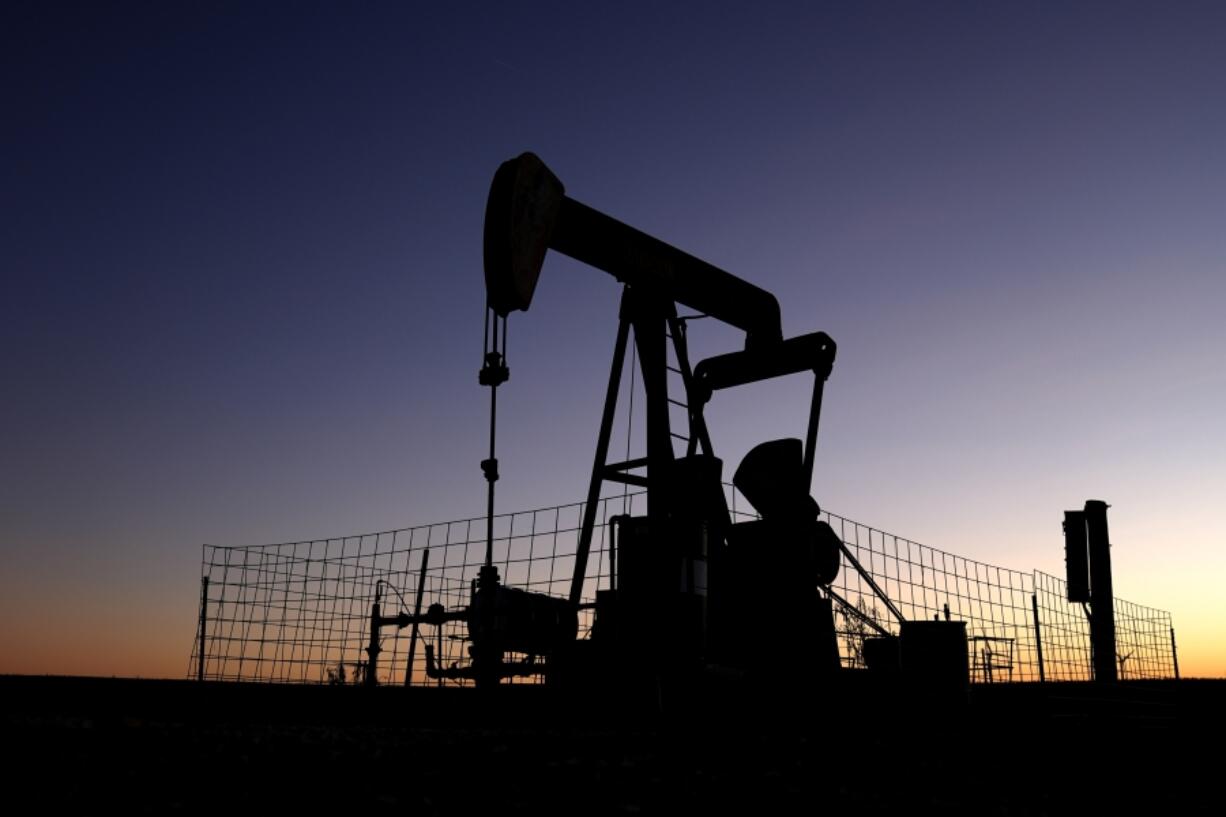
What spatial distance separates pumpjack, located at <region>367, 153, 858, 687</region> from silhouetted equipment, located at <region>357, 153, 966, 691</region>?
1 cm

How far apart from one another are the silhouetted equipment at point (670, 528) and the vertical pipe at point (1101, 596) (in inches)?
204

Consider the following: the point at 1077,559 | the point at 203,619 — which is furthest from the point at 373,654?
the point at 1077,559

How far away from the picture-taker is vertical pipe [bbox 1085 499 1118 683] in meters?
15.5

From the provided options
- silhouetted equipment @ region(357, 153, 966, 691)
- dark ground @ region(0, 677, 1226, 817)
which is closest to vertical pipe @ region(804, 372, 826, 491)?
silhouetted equipment @ region(357, 153, 966, 691)

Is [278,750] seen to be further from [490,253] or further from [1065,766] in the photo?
[490,253]

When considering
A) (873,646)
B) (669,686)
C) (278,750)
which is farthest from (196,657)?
(278,750)

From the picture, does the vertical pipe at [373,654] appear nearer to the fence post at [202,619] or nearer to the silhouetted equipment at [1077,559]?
the fence post at [202,619]

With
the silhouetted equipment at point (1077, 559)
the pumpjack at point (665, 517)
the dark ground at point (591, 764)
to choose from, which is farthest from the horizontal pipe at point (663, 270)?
the silhouetted equipment at point (1077, 559)

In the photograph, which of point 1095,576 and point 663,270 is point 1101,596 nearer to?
point 1095,576

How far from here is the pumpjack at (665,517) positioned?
8453mm

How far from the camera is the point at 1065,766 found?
5.16 meters

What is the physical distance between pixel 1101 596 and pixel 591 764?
1356 cm

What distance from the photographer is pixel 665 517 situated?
9.85 meters

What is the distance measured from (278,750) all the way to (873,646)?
24.9ft
